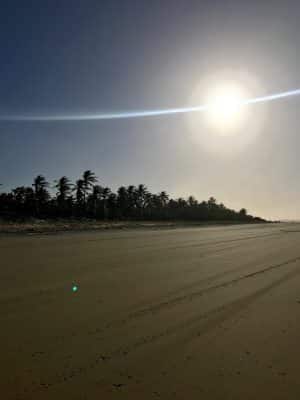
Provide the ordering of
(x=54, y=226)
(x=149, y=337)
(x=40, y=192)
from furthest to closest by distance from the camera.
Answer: (x=40, y=192) < (x=54, y=226) < (x=149, y=337)

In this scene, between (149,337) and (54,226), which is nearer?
(149,337)

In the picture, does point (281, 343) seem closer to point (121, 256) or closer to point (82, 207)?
point (121, 256)

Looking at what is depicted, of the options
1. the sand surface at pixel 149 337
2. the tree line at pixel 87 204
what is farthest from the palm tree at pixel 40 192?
the sand surface at pixel 149 337

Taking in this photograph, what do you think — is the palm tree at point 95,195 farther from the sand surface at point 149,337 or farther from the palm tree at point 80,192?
the sand surface at point 149,337

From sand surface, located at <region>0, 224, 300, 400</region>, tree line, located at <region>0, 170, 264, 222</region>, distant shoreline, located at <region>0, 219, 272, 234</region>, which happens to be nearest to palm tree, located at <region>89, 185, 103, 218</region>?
tree line, located at <region>0, 170, 264, 222</region>

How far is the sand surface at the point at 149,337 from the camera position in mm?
2914

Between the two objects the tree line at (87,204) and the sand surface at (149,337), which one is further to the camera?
the tree line at (87,204)

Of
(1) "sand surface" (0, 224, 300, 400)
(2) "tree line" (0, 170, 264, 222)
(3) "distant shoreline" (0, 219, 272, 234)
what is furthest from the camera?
(2) "tree line" (0, 170, 264, 222)

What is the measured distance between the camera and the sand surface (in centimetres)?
291

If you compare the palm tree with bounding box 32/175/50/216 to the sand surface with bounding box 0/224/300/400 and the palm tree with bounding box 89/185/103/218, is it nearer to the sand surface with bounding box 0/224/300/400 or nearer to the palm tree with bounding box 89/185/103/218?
the palm tree with bounding box 89/185/103/218

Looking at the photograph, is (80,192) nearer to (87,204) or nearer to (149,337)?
(87,204)

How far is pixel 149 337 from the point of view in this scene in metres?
4.02

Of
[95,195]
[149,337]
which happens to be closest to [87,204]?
[95,195]

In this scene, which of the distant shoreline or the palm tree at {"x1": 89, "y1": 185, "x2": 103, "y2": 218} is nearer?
the distant shoreline
